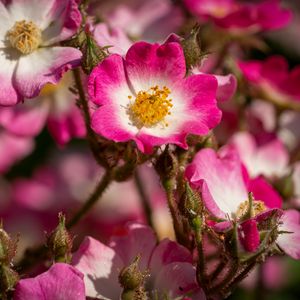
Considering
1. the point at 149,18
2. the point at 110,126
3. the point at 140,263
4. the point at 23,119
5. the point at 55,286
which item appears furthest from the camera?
the point at 149,18

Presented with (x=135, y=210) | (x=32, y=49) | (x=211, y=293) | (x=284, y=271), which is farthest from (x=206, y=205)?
(x=284, y=271)

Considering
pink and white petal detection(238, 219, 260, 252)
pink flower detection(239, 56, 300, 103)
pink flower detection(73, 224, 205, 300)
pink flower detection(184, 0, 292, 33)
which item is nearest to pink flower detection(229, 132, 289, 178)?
pink flower detection(239, 56, 300, 103)

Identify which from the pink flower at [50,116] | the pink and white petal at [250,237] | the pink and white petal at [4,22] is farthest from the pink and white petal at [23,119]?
the pink and white petal at [250,237]

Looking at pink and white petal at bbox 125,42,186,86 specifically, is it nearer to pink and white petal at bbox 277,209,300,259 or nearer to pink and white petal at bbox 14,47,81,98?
pink and white petal at bbox 14,47,81,98

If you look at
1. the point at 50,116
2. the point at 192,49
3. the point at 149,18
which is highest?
the point at 192,49

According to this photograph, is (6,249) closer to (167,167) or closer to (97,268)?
(97,268)

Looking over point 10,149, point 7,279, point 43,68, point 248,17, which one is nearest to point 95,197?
point 43,68

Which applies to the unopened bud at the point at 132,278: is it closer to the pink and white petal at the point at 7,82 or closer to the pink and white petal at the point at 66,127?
the pink and white petal at the point at 7,82
